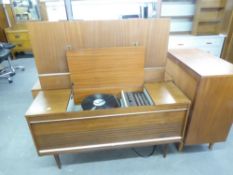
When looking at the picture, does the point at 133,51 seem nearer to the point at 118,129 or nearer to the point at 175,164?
the point at 118,129

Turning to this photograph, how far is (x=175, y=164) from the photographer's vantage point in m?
1.47

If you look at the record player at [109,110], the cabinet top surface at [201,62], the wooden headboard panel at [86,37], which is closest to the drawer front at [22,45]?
the wooden headboard panel at [86,37]

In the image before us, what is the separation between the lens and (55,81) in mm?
1518

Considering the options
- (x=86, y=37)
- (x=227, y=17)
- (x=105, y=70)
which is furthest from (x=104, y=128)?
(x=227, y=17)

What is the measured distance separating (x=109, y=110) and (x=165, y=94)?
0.50 m

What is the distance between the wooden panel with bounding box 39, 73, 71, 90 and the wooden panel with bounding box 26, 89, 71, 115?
0.06 meters

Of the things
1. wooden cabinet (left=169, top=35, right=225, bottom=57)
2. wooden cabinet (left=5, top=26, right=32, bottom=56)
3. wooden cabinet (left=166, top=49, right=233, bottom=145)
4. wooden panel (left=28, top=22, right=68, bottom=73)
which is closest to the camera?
wooden cabinet (left=166, top=49, right=233, bottom=145)

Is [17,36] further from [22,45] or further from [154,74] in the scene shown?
[154,74]

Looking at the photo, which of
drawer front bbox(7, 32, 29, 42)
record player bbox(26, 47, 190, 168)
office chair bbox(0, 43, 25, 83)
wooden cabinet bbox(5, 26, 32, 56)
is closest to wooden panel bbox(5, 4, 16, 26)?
wooden cabinet bbox(5, 26, 32, 56)

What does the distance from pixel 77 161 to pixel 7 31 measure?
3.69 meters

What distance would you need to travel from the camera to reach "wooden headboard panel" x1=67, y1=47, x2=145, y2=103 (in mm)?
1416

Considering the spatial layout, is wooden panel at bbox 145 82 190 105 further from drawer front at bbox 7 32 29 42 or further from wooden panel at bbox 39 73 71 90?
drawer front at bbox 7 32 29 42

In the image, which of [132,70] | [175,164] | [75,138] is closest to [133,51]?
[132,70]

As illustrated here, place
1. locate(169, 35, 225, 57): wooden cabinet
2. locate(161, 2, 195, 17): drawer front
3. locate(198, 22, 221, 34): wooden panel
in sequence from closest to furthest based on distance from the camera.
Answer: locate(161, 2, 195, 17): drawer front → locate(169, 35, 225, 57): wooden cabinet → locate(198, 22, 221, 34): wooden panel
